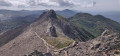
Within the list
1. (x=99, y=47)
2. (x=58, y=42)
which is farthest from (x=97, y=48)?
(x=58, y=42)

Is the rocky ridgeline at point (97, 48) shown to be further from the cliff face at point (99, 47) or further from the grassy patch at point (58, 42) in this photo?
the grassy patch at point (58, 42)

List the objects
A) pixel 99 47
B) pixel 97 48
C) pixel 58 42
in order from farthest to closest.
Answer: pixel 58 42 < pixel 97 48 < pixel 99 47

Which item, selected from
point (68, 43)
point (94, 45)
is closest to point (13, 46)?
point (68, 43)

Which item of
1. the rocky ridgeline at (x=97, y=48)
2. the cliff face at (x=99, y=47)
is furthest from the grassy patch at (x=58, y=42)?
the cliff face at (x=99, y=47)

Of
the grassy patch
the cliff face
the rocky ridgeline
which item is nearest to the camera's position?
the cliff face

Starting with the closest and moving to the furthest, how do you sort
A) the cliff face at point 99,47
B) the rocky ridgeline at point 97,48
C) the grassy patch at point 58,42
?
the cliff face at point 99,47, the rocky ridgeline at point 97,48, the grassy patch at point 58,42

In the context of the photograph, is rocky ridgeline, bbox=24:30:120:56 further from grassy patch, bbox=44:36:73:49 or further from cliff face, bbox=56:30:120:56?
grassy patch, bbox=44:36:73:49

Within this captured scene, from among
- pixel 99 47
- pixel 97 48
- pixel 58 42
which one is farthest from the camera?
pixel 58 42

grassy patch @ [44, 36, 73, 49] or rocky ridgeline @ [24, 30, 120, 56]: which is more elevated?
rocky ridgeline @ [24, 30, 120, 56]

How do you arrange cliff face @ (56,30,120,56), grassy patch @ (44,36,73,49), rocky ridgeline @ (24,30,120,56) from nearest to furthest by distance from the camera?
cliff face @ (56,30,120,56), rocky ridgeline @ (24,30,120,56), grassy patch @ (44,36,73,49)

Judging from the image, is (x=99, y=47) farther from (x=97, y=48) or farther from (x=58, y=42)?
(x=58, y=42)

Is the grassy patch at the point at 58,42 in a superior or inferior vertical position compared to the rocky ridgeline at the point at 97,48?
inferior

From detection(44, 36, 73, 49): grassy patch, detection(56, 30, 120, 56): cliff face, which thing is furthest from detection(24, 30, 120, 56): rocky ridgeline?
detection(44, 36, 73, 49): grassy patch
